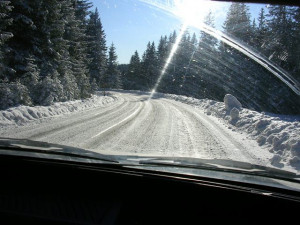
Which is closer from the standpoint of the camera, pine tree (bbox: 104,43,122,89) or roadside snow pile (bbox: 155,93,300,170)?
roadside snow pile (bbox: 155,93,300,170)

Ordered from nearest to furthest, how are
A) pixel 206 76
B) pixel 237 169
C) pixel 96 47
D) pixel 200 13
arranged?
1. pixel 237 169
2. pixel 200 13
3. pixel 206 76
4. pixel 96 47

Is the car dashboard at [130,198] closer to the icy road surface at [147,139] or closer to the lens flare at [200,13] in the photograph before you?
the lens flare at [200,13]

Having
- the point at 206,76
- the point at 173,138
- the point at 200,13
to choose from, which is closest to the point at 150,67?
the point at 206,76

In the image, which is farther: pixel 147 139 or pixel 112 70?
pixel 112 70

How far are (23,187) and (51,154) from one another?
436 mm

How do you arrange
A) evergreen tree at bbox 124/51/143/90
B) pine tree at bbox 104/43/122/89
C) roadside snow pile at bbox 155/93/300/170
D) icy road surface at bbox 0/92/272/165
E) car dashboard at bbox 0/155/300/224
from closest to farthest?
car dashboard at bbox 0/155/300/224, roadside snow pile at bbox 155/93/300/170, icy road surface at bbox 0/92/272/165, pine tree at bbox 104/43/122/89, evergreen tree at bbox 124/51/143/90

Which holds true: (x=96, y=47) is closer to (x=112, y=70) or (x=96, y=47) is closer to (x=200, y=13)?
(x=112, y=70)

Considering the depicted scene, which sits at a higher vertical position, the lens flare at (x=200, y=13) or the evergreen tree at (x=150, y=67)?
the evergreen tree at (x=150, y=67)

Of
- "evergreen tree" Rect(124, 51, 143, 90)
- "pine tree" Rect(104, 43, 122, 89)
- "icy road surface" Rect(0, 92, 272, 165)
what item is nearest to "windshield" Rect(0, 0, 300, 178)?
"icy road surface" Rect(0, 92, 272, 165)

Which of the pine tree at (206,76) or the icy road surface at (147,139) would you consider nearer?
the icy road surface at (147,139)

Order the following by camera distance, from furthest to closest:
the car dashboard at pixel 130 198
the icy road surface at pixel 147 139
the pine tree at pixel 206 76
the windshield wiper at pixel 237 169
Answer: the pine tree at pixel 206 76 → the icy road surface at pixel 147 139 → the windshield wiper at pixel 237 169 → the car dashboard at pixel 130 198

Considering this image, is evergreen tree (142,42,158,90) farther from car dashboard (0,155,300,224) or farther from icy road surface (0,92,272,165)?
car dashboard (0,155,300,224)

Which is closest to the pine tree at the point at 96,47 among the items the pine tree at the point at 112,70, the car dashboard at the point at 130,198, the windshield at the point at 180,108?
the windshield at the point at 180,108

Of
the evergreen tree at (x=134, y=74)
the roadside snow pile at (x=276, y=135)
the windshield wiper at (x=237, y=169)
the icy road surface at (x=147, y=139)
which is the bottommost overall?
the icy road surface at (x=147, y=139)
